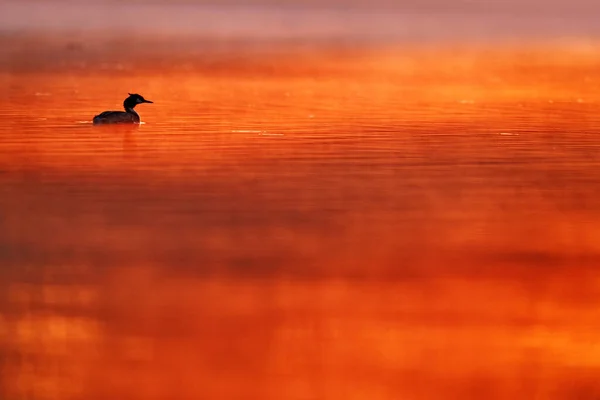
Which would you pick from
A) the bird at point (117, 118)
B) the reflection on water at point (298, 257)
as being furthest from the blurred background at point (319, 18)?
the reflection on water at point (298, 257)

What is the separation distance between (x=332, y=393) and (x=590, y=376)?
1107 millimetres

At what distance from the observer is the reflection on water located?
580cm

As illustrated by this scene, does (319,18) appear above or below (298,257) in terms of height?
above

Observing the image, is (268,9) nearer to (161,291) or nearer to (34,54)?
(34,54)

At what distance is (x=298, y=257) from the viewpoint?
764cm

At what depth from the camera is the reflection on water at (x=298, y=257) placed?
5.80m

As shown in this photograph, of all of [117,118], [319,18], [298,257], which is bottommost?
[298,257]

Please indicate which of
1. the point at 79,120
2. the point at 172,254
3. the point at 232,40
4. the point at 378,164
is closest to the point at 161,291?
the point at 172,254

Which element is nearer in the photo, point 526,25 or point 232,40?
point 232,40

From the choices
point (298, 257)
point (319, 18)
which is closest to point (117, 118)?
point (298, 257)

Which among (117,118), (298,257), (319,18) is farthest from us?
(319,18)

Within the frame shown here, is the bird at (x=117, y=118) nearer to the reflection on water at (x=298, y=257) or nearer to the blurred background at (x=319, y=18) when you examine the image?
the reflection on water at (x=298, y=257)

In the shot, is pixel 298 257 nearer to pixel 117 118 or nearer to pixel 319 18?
pixel 117 118

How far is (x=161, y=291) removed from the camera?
22.5 ft
